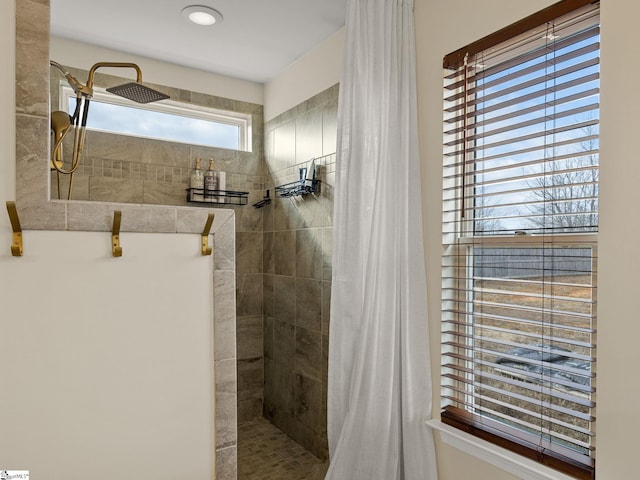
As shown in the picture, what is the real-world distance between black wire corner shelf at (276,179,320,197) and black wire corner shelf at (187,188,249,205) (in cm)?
32

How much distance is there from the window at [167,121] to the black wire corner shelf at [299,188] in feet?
1.95

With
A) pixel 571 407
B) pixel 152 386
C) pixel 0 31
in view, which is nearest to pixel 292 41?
pixel 0 31

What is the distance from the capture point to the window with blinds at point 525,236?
1.38 metres

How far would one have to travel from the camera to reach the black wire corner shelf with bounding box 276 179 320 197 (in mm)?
2635

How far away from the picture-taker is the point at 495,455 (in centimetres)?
153

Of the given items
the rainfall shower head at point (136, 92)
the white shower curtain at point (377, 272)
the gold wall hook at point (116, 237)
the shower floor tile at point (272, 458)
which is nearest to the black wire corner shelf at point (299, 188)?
the white shower curtain at point (377, 272)

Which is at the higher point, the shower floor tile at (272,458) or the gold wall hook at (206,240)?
the gold wall hook at (206,240)

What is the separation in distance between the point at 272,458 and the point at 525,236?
2.06 metres

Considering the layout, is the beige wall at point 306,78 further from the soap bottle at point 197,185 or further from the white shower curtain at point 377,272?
the soap bottle at point 197,185

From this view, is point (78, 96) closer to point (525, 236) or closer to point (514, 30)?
point (514, 30)

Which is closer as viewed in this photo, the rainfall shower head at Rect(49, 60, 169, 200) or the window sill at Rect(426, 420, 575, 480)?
the window sill at Rect(426, 420, 575, 480)

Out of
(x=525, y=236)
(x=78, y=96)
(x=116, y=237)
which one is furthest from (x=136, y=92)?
(x=525, y=236)

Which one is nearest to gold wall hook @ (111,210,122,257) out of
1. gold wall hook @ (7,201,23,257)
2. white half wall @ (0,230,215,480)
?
white half wall @ (0,230,215,480)

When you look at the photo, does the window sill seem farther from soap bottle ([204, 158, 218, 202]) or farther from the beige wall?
soap bottle ([204, 158, 218, 202])
